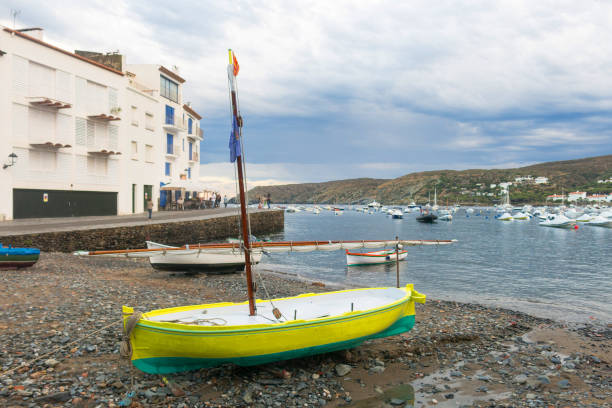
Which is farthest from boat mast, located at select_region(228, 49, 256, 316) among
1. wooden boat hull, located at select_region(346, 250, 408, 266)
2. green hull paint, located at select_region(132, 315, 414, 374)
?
wooden boat hull, located at select_region(346, 250, 408, 266)

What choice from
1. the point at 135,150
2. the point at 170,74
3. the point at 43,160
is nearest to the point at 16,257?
the point at 43,160

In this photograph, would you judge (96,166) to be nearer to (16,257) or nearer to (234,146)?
(16,257)

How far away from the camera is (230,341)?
675 cm

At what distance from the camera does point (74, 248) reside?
23.2 meters

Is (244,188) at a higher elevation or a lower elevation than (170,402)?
higher

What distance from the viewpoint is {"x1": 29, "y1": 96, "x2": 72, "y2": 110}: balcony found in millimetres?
29141

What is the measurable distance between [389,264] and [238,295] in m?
16.5

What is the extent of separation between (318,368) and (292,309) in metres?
1.39

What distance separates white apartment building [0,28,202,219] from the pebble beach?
2053cm

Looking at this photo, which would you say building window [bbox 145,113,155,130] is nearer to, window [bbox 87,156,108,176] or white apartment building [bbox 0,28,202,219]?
white apartment building [bbox 0,28,202,219]

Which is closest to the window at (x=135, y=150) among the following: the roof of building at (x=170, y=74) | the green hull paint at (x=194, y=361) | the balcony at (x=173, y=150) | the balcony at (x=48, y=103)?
the balcony at (x=173, y=150)

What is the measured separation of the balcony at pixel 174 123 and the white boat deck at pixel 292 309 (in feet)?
141

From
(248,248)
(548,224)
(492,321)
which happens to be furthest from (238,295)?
(548,224)

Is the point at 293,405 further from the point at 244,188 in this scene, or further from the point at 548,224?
the point at 548,224
